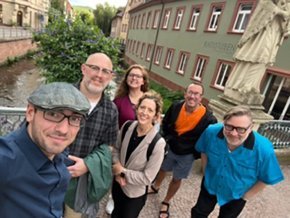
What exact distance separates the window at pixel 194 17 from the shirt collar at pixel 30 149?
1721cm

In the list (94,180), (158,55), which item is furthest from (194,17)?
(94,180)

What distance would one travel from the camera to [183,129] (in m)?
3.09

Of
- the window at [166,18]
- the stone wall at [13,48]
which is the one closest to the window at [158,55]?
the window at [166,18]

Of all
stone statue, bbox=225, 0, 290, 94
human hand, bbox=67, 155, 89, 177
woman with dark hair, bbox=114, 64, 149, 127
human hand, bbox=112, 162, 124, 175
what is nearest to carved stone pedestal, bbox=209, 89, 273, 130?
stone statue, bbox=225, 0, 290, 94

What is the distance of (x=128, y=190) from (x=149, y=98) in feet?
3.37

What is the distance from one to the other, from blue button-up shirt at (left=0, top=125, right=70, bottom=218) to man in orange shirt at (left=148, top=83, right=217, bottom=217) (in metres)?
2.07

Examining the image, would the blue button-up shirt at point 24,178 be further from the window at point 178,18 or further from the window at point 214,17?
the window at point 178,18

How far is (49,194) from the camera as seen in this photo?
1246mm

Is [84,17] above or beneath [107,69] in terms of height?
above

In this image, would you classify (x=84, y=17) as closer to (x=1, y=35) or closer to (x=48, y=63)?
(x=48, y=63)

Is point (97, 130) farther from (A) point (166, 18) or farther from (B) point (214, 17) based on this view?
(A) point (166, 18)

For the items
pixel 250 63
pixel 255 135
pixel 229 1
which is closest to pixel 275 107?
pixel 229 1

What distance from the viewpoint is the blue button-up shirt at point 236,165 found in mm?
2260

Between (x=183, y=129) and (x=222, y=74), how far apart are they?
1139 cm
